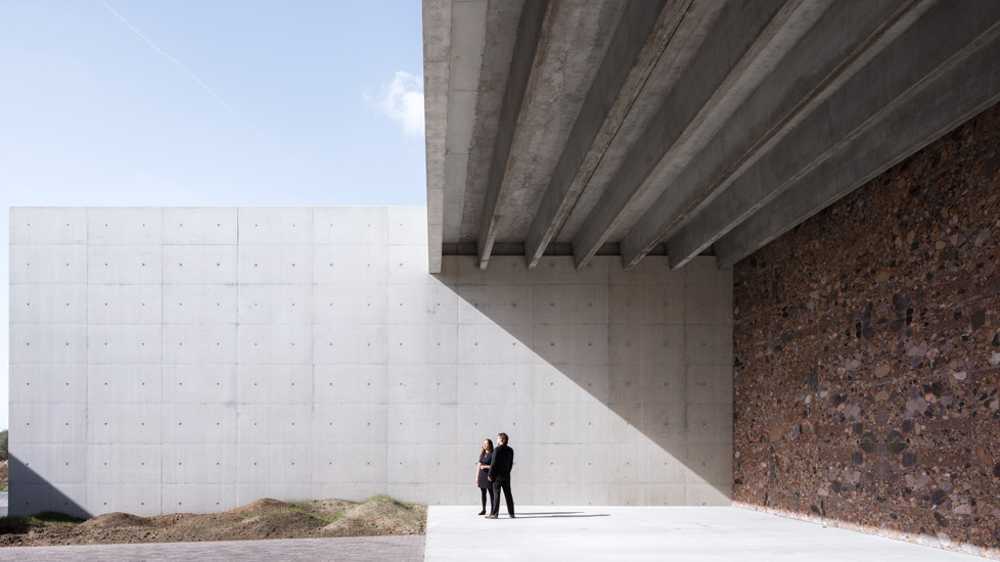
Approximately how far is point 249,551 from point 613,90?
6880mm

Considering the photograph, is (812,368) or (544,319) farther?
(544,319)

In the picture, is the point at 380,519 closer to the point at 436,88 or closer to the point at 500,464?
the point at 500,464

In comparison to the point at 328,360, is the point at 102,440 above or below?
below

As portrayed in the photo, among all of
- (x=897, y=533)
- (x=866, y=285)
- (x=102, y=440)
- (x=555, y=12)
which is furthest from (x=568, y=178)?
(x=102, y=440)

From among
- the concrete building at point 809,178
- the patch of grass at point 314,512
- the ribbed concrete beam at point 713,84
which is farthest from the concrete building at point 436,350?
the ribbed concrete beam at point 713,84

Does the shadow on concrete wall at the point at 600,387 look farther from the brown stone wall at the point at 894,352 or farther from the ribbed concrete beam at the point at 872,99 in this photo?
the ribbed concrete beam at the point at 872,99

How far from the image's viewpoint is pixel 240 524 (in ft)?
49.0

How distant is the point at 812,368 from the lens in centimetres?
1459

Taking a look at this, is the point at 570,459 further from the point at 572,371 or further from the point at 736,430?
the point at 736,430

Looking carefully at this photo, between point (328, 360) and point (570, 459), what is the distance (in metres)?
4.53

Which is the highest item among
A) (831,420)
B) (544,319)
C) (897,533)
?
(544,319)

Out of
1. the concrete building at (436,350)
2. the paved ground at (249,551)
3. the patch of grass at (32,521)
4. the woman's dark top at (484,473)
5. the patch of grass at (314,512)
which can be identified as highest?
the concrete building at (436,350)

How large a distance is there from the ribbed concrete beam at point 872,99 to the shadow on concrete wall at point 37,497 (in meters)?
11.6

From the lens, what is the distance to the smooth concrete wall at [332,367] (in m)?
17.5
